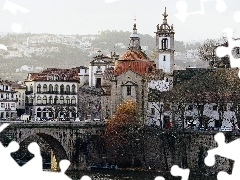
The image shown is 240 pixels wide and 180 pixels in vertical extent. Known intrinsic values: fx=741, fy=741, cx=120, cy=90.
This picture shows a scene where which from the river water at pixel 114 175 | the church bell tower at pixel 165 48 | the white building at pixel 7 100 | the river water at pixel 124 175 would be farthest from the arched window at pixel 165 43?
the white building at pixel 7 100

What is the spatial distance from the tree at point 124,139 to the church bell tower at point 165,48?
4964mm

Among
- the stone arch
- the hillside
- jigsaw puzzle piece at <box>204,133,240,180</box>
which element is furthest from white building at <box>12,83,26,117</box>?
jigsaw puzzle piece at <box>204,133,240,180</box>

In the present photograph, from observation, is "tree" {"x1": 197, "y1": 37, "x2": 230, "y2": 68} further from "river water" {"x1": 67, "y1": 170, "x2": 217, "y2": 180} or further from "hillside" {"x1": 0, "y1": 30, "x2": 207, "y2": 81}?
"hillside" {"x1": 0, "y1": 30, "x2": 207, "y2": 81}

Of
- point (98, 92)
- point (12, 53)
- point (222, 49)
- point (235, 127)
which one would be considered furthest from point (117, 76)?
point (12, 53)

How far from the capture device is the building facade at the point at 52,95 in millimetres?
45000

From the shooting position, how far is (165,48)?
1455 inches

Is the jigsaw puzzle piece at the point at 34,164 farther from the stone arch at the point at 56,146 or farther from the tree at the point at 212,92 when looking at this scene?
the tree at the point at 212,92

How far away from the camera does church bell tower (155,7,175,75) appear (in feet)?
120

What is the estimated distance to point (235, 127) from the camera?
3322 cm

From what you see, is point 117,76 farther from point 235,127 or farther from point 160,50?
point 235,127

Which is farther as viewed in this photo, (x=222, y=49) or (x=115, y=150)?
(x=115, y=150)

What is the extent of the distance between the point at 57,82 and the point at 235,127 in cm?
1541

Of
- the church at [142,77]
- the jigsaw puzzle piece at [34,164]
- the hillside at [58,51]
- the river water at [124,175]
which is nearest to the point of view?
the jigsaw puzzle piece at [34,164]

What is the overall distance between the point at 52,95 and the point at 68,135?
12686 mm
